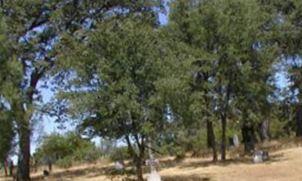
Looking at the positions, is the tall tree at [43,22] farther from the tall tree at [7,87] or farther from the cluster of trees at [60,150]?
the cluster of trees at [60,150]

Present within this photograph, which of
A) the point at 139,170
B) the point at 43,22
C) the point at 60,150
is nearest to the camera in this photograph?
the point at 139,170

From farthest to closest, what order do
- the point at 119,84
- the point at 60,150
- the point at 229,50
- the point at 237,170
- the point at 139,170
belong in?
1. the point at 60,150
2. the point at 229,50
3. the point at 237,170
4. the point at 139,170
5. the point at 119,84

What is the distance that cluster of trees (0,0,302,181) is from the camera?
78.1 feet

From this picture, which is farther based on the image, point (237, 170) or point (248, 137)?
point (248, 137)

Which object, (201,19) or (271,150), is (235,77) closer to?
(201,19)

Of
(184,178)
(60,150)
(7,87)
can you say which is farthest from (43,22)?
(60,150)

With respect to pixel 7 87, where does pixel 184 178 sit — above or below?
below

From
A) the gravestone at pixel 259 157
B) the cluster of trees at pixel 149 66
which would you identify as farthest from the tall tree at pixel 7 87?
the gravestone at pixel 259 157

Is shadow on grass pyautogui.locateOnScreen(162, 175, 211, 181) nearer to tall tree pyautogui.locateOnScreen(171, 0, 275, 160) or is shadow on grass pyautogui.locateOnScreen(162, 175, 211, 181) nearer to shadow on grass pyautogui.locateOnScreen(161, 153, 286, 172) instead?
shadow on grass pyautogui.locateOnScreen(161, 153, 286, 172)

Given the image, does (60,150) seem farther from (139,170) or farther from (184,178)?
(139,170)

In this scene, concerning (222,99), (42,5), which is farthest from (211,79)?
(42,5)

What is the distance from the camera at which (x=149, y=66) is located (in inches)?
946

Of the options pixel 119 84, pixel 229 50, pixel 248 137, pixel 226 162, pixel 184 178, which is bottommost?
pixel 184 178

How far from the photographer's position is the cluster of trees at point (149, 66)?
23.8 m
